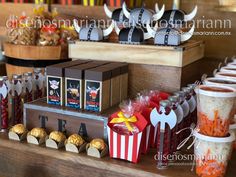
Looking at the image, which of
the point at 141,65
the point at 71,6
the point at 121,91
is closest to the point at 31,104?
the point at 121,91

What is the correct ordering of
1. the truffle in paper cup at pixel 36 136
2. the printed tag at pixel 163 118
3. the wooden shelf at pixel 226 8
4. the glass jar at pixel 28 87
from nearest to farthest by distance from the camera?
the printed tag at pixel 163 118 → the truffle in paper cup at pixel 36 136 → the glass jar at pixel 28 87 → the wooden shelf at pixel 226 8

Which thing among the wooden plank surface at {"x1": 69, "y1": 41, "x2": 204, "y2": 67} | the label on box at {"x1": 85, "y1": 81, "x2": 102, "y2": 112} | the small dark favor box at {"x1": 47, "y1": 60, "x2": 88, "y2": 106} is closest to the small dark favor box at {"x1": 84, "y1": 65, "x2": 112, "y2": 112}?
the label on box at {"x1": 85, "y1": 81, "x2": 102, "y2": 112}

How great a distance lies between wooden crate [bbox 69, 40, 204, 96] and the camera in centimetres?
155

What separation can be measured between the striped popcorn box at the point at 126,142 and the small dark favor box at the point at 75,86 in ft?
0.65

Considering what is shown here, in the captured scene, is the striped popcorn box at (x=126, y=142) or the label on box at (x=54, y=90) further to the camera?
the label on box at (x=54, y=90)

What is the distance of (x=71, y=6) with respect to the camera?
2385 mm

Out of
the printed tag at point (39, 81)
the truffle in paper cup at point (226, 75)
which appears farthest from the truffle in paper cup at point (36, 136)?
the truffle in paper cup at point (226, 75)

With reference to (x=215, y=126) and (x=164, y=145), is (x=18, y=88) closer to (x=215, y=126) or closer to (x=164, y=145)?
(x=164, y=145)

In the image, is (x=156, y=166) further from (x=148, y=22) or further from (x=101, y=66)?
(x=148, y=22)

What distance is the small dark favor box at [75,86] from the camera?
4.66 ft

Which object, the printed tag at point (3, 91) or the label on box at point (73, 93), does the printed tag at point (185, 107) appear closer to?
the label on box at point (73, 93)

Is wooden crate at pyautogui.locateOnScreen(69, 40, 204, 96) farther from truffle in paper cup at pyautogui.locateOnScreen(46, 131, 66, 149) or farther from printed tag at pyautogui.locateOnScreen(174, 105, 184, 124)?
truffle in paper cup at pyautogui.locateOnScreen(46, 131, 66, 149)

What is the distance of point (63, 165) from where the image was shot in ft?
4.54

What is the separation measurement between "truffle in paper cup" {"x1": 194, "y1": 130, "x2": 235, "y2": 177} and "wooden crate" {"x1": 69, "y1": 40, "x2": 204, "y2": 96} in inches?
17.0
